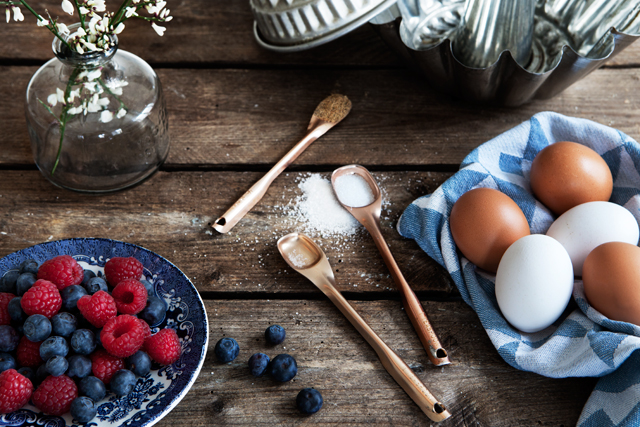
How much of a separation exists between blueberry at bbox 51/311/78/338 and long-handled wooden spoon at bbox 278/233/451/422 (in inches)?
11.6

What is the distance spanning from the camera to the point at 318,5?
838 millimetres

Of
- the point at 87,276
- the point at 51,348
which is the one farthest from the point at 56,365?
the point at 87,276

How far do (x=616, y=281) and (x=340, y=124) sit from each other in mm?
533

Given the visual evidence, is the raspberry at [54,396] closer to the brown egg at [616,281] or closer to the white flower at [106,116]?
the white flower at [106,116]

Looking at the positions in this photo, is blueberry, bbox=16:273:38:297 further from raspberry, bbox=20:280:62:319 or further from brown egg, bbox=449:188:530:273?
brown egg, bbox=449:188:530:273

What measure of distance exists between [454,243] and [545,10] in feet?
1.91

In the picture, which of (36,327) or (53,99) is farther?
(53,99)

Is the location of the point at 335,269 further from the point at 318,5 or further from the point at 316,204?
the point at 318,5

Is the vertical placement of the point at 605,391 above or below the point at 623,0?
below

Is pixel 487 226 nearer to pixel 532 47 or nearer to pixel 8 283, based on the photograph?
pixel 532 47

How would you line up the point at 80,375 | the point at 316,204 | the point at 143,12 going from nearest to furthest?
the point at 80,375 < the point at 316,204 < the point at 143,12

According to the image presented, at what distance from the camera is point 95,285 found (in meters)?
0.66

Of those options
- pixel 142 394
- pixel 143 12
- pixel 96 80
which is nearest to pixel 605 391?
pixel 142 394

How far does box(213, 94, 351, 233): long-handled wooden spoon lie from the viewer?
84 cm
